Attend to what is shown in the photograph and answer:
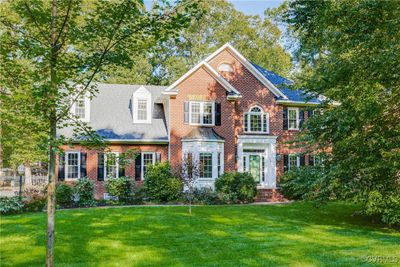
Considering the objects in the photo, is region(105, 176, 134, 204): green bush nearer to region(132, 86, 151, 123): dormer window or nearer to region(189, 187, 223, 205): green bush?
region(189, 187, 223, 205): green bush

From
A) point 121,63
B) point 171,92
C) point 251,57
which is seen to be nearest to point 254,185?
point 171,92

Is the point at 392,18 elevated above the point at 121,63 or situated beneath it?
elevated above

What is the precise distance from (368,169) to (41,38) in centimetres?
895

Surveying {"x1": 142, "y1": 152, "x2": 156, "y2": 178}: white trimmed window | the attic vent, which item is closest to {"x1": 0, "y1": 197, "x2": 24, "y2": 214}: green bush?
{"x1": 142, "y1": 152, "x2": 156, "y2": 178}: white trimmed window

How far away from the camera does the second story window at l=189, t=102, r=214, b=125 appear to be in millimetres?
21531

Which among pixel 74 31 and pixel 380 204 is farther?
pixel 380 204

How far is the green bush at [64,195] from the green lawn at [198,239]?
11.7ft

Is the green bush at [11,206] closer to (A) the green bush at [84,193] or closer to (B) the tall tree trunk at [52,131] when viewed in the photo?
(A) the green bush at [84,193]

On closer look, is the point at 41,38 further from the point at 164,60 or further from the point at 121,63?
Result: the point at 164,60

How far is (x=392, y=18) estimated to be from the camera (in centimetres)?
1106

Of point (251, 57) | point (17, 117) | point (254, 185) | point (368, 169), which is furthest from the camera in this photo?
point (251, 57)

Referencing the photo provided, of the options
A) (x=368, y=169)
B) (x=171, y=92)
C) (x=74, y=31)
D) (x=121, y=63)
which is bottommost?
(x=368, y=169)

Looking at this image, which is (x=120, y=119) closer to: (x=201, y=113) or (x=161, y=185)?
(x=201, y=113)

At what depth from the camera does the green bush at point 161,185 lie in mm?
19078
